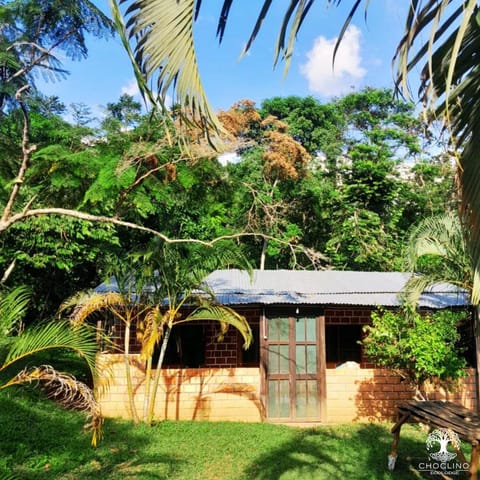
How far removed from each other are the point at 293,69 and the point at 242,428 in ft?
24.4

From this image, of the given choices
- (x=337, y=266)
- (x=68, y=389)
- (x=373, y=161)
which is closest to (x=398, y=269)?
(x=337, y=266)

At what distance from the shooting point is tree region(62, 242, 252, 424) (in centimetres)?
752

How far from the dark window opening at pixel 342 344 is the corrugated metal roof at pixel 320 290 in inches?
72.3

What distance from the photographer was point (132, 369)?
8.71 metres

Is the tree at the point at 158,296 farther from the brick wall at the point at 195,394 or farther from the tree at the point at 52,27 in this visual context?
the tree at the point at 52,27

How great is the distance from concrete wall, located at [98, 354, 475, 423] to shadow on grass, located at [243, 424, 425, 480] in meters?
0.63

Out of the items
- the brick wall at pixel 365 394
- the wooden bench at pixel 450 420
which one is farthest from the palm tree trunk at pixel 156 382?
the wooden bench at pixel 450 420

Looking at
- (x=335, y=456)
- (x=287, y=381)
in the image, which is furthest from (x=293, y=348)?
(x=335, y=456)

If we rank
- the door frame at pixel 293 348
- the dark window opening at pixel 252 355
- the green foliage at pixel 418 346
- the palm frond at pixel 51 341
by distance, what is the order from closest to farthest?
the palm frond at pixel 51 341 < the green foliage at pixel 418 346 < the door frame at pixel 293 348 < the dark window opening at pixel 252 355

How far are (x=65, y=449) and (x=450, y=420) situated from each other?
5153 millimetres

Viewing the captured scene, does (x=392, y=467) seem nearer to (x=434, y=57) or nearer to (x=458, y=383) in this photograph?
(x=458, y=383)

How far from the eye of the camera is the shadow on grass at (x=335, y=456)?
19.0 ft

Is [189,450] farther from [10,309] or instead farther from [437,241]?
[437,241]

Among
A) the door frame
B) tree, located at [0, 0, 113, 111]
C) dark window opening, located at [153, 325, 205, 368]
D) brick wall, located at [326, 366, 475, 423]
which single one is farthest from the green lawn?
tree, located at [0, 0, 113, 111]
